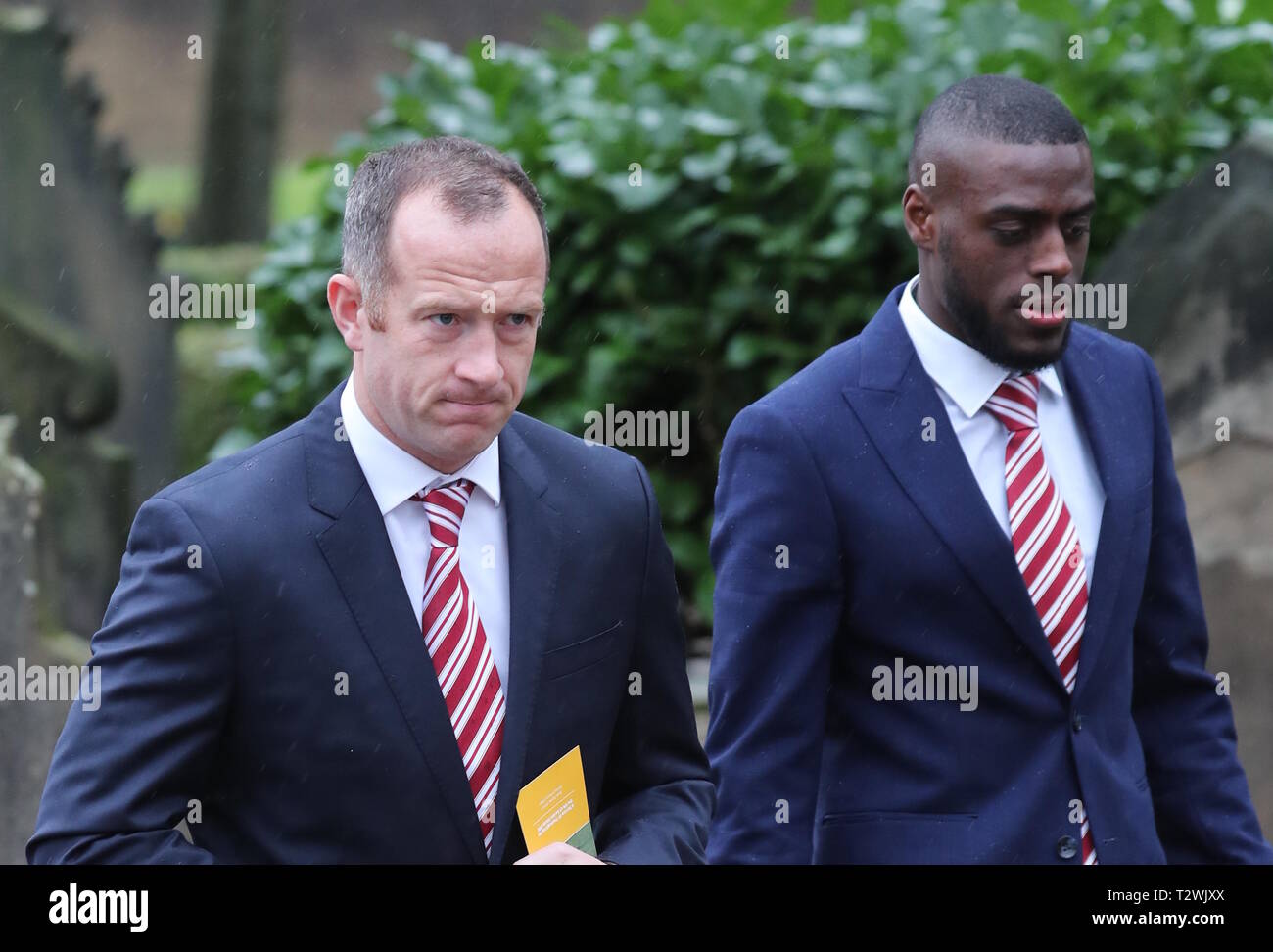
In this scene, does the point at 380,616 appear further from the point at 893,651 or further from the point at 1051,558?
the point at 1051,558

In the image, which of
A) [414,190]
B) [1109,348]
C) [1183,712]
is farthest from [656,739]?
[1109,348]

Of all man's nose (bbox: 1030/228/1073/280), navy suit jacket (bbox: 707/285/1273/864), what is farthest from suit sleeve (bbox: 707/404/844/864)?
man's nose (bbox: 1030/228/1073/280)

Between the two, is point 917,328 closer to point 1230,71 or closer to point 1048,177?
point 1048,177

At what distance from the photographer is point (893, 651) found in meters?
3.37

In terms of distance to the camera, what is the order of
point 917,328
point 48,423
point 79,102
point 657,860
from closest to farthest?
1. point 657,860
2. point 917,328
3. point 48,423
4. point 79,102

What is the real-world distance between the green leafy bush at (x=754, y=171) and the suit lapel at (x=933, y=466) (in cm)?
229

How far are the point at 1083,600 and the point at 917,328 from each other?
565 millimetres

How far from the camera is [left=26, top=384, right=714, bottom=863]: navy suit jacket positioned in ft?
9.00

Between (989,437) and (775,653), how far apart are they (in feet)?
1.79

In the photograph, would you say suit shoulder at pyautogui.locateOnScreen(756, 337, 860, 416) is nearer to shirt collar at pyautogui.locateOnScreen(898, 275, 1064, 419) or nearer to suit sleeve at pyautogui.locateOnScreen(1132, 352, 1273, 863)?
shirt collar at pyautogui.locateOnScreen(898, 275, 1064, 419)

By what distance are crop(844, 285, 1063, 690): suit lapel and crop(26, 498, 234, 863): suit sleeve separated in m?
1.25

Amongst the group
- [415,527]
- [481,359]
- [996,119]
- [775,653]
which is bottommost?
[775,653]

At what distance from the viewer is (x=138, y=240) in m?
8.84
